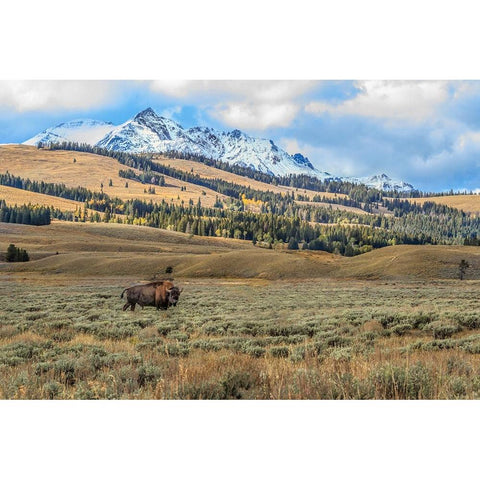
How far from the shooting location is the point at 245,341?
8.45 meters

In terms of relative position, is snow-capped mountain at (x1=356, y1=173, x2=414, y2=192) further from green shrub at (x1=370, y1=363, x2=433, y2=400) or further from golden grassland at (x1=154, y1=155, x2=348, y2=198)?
golden grassland at (x1=154, y1=155, x2=348, y2=198)

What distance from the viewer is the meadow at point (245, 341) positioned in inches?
240

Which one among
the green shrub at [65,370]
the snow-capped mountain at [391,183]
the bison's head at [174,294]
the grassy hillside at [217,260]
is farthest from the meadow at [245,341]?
the snow-capped mountain at [391,183]

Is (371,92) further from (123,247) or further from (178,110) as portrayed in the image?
(123,247)

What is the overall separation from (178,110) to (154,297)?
4984 mm

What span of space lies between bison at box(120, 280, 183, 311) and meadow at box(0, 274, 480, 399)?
0.22 metres

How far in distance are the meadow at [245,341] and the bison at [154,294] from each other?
0.74 feet

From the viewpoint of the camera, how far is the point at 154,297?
10648 millimetres

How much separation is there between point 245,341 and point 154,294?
319 cm

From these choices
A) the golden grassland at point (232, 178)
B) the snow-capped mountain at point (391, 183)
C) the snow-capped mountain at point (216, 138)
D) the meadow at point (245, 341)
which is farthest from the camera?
the golden grassland at point (232, 178)

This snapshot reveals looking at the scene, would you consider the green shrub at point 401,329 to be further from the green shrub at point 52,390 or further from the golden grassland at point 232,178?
the golden grassland at point 232,178

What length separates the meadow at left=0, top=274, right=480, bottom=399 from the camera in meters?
6.11
